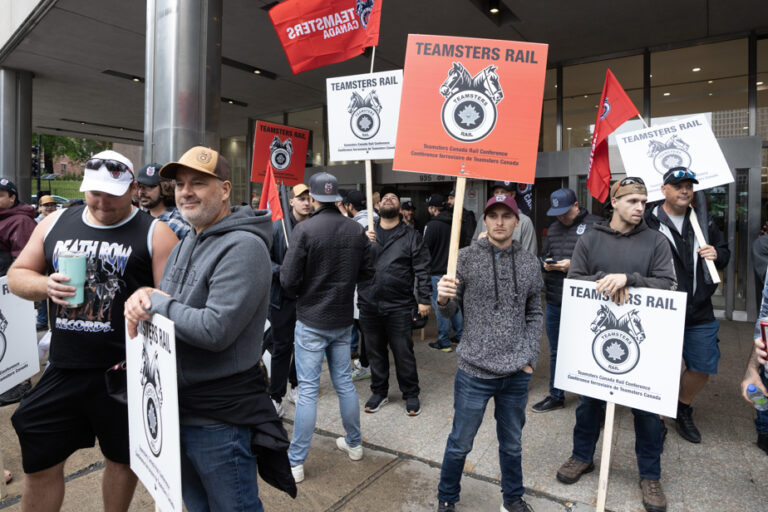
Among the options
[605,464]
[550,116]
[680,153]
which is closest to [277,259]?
[605,464]

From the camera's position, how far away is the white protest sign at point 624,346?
2.70 meters

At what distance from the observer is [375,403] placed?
15.3 ft

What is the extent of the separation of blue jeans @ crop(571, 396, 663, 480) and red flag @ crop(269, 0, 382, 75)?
3.88m

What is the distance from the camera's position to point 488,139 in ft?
8.71

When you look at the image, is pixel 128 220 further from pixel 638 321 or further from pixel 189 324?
pixel 638 321

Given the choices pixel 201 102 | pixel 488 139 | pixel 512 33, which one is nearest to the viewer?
pixel 488 139

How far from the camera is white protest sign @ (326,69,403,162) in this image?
4.48 meters

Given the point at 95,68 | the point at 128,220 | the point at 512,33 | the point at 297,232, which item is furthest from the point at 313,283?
the point at 95,68

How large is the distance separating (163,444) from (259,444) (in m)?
0.36

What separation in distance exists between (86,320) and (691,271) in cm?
414

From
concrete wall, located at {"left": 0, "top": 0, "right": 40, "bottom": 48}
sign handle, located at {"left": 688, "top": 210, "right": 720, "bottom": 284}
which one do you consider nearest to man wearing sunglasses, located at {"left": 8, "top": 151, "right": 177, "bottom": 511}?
→ sign handle, located at {"left": 688, "top": 210, "right": 720, "bottom": 284}

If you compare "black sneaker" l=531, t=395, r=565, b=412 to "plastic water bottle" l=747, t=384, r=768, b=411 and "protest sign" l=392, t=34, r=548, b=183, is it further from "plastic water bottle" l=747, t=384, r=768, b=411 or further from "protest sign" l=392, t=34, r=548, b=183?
"protest sign" l=392, t=34, r=548, b=183

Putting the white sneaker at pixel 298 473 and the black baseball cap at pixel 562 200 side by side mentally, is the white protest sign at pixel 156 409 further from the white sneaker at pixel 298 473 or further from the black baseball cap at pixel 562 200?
the black baseball cap at pixel 562 200

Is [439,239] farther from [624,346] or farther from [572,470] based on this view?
[624,346]
